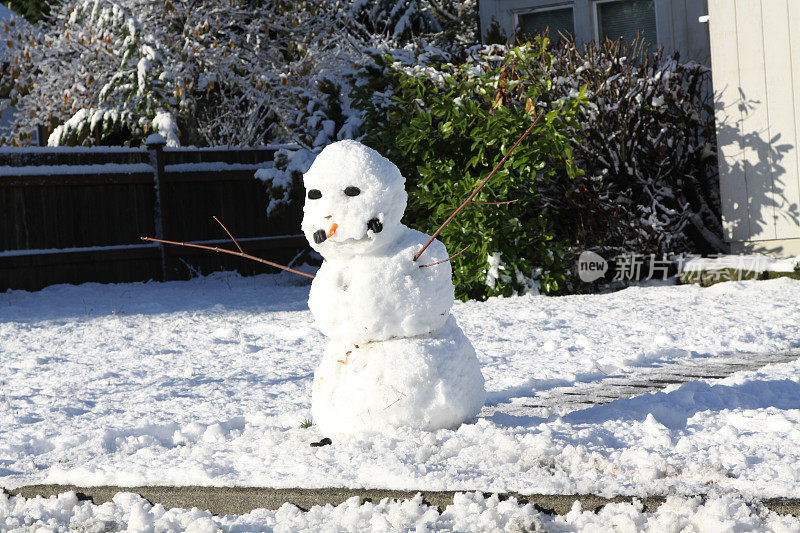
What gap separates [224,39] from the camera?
16141 millimetres

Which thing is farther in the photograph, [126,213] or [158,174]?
[158,174]

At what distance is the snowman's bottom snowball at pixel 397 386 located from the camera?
12.7ft

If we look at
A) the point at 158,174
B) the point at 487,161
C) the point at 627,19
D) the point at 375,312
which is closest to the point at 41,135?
the point at 158,174

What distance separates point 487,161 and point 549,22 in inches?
196

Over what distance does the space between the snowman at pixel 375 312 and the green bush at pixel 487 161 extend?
420 cm

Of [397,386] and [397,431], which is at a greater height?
[397,386]

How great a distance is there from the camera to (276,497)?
3336 millimetres

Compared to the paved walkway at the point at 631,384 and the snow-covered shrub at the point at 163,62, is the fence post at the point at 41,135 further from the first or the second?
the paved walkway at the point at 631,384

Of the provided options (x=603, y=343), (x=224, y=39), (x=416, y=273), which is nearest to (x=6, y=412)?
(x=416, y=273)

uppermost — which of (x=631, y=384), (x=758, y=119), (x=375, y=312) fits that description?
(x=758, y=119)

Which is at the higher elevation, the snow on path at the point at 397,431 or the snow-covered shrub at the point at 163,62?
the snow-covered shrub at the point at 163,62

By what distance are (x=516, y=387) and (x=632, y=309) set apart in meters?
2.91

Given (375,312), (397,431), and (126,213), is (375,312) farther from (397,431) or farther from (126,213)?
(126,213)

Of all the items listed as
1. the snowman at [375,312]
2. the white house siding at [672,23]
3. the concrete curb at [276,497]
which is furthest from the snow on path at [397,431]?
the white house siding at [672,23]
